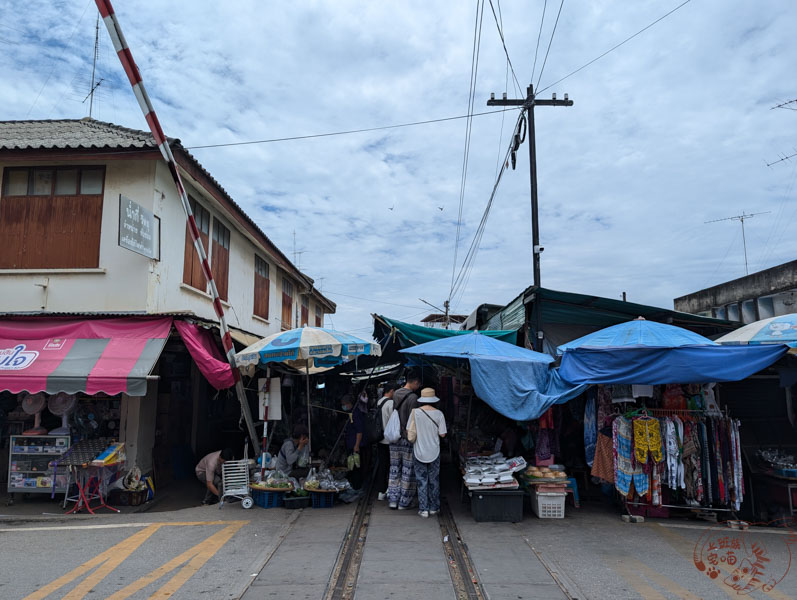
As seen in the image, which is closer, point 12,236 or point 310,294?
point 12,236

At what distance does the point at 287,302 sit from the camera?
2059 centimetres

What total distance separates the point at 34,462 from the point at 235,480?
3.50 meters

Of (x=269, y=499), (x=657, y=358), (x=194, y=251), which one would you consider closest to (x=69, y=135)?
(x=194, y=251)

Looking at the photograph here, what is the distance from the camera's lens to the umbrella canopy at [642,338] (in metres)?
7.98

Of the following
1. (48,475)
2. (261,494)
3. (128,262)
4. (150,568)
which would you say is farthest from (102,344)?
(150,568)

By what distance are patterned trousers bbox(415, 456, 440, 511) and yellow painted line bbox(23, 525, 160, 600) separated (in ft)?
12.8

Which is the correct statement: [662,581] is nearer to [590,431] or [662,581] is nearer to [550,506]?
[550,506]

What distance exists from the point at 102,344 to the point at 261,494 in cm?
369

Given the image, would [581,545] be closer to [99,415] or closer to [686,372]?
[686,372]

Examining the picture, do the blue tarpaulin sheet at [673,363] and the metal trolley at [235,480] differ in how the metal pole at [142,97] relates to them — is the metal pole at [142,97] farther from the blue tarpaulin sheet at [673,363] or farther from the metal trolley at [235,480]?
the blue tarpaulin sheet at [673,363]

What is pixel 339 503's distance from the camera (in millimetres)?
9219

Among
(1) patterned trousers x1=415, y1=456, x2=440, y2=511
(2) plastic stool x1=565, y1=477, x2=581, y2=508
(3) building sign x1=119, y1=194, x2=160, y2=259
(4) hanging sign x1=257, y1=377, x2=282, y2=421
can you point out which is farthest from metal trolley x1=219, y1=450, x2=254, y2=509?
(2) plastic stool x1=565, y1=477, x2=581, y2=508

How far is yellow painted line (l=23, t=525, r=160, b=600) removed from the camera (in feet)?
17.4

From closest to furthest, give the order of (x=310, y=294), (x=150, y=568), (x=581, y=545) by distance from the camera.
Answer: (x=150, y=568) < (x=581, y=545) < (x=310, y=294)
